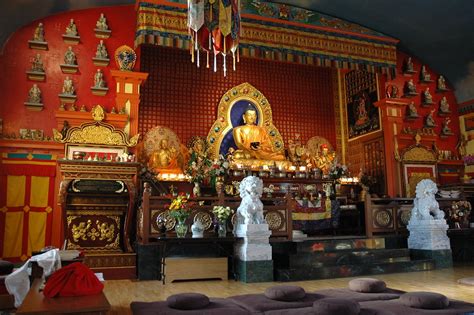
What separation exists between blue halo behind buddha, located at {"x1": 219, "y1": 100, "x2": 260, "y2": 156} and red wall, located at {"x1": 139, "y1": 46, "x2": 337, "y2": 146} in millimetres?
450

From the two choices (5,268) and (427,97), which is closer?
(5,268)

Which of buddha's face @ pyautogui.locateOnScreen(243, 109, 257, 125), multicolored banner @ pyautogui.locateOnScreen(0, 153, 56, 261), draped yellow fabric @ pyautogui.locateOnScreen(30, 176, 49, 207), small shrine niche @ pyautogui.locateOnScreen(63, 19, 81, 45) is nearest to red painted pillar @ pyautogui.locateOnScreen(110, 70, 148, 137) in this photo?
small shrine niche @ pyautogui.locateOnScreen(63, 19, 81, 45)

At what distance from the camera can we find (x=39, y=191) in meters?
8.16

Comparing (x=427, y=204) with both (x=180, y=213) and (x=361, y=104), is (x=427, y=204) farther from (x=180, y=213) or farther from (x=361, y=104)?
(x=180, y=213)

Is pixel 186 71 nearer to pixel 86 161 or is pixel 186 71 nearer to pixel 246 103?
pixel 246 103

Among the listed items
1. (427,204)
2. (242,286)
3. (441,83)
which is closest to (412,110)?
(441,83)

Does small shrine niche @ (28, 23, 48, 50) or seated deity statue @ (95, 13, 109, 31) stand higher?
seated deity statue @ (95, 13, 109, 31)

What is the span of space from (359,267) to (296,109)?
18.0 feet

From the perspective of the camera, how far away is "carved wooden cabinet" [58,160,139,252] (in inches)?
289

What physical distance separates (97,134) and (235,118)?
142 inches

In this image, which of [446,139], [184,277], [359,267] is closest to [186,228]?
[184,277]

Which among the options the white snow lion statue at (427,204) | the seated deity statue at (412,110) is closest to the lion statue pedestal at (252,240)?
the white snow lion statue at (427,204)

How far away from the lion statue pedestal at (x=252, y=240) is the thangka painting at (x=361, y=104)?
5.08 metres

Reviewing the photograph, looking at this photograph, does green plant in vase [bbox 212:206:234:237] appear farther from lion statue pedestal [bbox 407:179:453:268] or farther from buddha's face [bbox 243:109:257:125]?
buddha's face [bbox 243:109:257:125]
